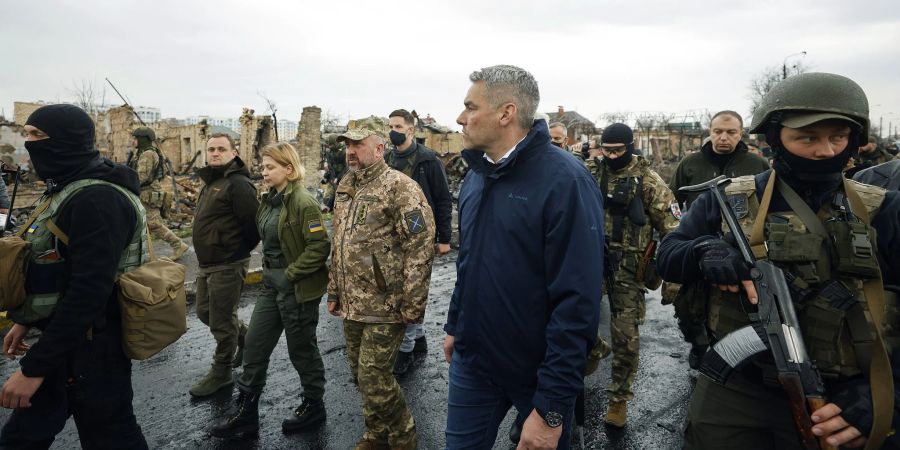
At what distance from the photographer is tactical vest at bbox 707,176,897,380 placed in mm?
1576

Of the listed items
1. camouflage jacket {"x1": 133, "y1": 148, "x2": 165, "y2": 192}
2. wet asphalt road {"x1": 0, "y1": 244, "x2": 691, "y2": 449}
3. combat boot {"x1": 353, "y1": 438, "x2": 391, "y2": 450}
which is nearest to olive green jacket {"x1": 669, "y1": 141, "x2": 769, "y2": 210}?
wet asphalt road {"x1": 0, "y1": 244, "x2": 691, "y2": 449}

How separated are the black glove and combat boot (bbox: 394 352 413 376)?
3080 millimetres

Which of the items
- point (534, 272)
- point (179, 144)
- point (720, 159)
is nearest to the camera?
point (534, 272)

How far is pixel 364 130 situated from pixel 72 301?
6.10 feet

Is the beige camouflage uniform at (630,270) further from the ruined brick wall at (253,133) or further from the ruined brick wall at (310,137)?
the ruined brick wall at (253,133)

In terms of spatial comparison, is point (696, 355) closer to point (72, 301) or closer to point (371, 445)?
point (371, 445)

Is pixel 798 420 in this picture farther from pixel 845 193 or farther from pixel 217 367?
pixel 217 367

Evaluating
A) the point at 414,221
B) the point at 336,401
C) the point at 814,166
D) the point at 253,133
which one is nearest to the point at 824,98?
the point at 814,166

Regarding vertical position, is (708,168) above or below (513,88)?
below

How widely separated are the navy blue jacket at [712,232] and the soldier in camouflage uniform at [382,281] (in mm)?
1446

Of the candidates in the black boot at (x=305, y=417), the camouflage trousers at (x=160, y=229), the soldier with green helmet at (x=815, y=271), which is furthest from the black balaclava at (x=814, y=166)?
the camouflage trousers at (x=160, y=229)

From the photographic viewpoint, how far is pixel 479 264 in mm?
1970

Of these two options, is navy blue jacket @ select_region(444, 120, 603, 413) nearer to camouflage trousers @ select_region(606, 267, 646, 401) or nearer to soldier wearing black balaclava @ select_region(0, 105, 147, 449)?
soldier wearing black balaclava @ select_region(0, 105, 147, 449)

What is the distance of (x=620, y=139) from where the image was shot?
12.7 feet
